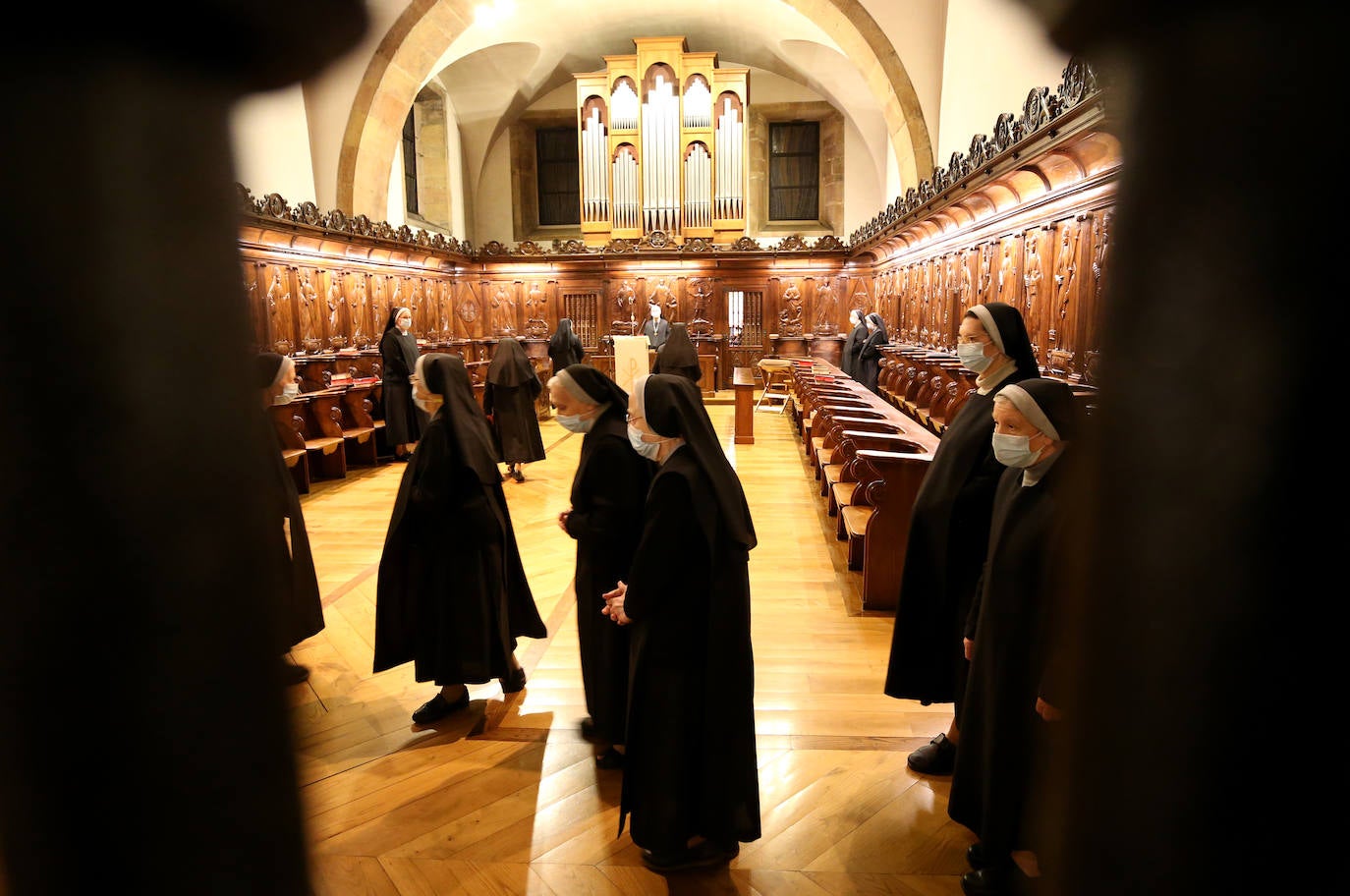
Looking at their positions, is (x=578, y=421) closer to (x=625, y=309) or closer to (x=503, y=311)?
(x=625, y=309)

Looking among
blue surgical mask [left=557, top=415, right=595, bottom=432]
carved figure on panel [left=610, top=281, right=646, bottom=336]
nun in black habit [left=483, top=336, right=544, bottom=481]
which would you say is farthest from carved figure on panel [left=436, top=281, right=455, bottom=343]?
blue surgical mask [left=557, top=415, right=595, bottom=432]

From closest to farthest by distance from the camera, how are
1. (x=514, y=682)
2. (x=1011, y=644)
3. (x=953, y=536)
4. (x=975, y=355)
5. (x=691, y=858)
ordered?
(x=1011, y=644)
(x=691, y=858)
(x=953, y=536)
(x=975, y=355)
(x=514, y=682)

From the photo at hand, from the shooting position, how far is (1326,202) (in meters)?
0.33

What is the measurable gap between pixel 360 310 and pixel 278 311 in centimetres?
195

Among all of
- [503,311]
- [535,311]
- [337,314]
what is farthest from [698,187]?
[337,314]

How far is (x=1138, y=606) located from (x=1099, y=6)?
316mm

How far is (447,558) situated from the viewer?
3.22m

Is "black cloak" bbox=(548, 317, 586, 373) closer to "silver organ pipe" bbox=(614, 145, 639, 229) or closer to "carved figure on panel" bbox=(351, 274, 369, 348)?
"carved figure on panel" bbox=(351, 274, 369, 348)

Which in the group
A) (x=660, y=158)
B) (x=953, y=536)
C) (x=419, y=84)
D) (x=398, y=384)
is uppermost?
(x=419, y=84)

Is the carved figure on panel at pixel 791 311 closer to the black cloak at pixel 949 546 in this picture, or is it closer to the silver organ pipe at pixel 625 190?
the silver organ pipe at pixel 625 190

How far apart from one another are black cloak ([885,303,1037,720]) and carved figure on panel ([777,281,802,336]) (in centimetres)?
1261

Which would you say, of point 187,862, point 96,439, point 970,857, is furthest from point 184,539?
point 970,857

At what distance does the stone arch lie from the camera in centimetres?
1098

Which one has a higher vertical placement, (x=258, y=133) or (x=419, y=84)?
(x=419, y=84)
